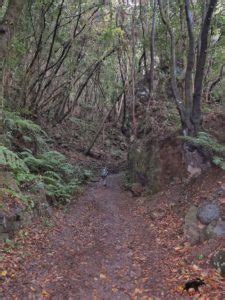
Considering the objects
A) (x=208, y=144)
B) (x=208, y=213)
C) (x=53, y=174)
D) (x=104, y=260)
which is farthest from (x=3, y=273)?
(x=208, y=144)

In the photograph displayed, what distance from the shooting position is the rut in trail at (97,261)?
18.2 feet

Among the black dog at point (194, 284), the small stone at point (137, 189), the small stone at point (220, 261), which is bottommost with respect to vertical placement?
the black dog at point (194, 284)

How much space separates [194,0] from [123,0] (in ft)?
14.4

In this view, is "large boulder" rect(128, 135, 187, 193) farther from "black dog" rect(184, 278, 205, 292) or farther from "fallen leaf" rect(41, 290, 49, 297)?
"fallen leaf" rect(41, 290, 49, 297)

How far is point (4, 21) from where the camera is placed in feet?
26.5

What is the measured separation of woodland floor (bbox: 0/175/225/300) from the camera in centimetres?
550

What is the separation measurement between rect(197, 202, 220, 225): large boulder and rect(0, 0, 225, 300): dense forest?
1.2 inches

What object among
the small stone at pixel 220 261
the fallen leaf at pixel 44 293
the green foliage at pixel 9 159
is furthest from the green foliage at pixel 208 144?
the fallen leaf at pixel 44 293

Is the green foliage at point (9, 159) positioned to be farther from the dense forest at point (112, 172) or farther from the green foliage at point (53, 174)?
the green foliage at point (53, 174)

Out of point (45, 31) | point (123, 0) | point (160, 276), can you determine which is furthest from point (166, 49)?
point (160, 276)

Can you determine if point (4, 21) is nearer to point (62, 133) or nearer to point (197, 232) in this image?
point (197, 232)

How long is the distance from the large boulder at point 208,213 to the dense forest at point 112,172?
0.10 ft

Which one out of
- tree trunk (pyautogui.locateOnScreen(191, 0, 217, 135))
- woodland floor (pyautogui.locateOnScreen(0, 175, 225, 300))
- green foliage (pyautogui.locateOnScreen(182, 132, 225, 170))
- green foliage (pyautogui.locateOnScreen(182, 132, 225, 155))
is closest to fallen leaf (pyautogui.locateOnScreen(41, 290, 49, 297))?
woodland floor (pyautogui.locateOnScreen(0, 175, 225, 300))

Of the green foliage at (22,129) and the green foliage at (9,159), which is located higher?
the green foliage at (22,129)
